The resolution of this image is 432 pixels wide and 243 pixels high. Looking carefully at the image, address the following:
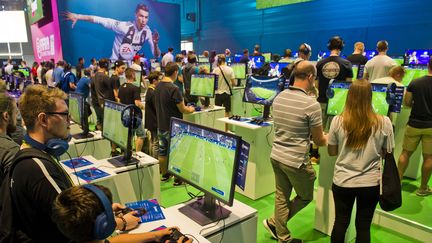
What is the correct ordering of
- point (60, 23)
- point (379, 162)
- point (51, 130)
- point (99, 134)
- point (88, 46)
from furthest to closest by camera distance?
point (88, 46) → point (60, 23) → point (99, 134) → point (379, 162) → point (51, 130)

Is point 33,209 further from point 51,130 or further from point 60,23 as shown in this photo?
point 60,23

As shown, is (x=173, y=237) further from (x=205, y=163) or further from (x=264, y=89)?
(x=264, y=89)

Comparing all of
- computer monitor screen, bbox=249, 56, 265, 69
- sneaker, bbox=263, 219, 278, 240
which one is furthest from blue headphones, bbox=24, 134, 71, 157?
computer monitor screen, bbox=249, 56, 265, 69

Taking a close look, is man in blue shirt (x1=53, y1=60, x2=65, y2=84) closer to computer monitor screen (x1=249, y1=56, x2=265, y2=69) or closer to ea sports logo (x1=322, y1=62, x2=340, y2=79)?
computer monitor screen (x1=249, y1=56, x2=265, y2=69)

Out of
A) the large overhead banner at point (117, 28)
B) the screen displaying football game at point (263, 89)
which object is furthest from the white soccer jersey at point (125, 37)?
the screen displaying football game at point (263, 89)

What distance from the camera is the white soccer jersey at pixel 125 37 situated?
14266 millimetres

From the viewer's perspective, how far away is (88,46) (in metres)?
13.6

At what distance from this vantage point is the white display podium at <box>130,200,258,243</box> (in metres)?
2.02

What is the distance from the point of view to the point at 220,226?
6.81 ft

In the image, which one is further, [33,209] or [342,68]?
[342,68]

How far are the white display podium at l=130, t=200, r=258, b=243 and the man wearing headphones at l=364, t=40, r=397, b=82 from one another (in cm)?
454

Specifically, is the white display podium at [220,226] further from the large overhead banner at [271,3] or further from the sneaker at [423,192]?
the large overhead banner at [271,3]

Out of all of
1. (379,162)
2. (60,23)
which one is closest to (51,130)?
(379,162)

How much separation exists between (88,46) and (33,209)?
13.4 m
